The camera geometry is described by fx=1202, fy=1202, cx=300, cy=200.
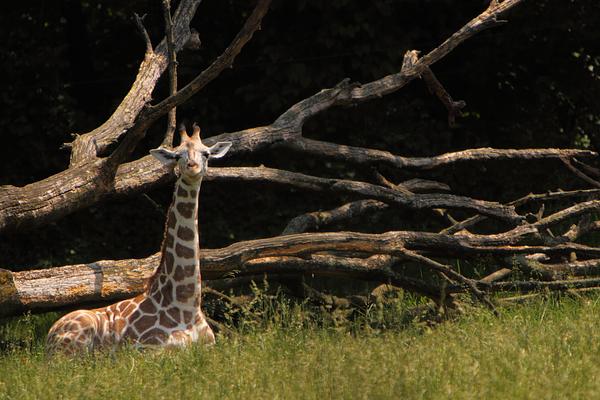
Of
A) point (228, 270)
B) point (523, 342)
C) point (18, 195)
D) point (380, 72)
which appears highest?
point (380, 72)

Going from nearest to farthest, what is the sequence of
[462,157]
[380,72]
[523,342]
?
[523,342] < [462,157] < [380,72]

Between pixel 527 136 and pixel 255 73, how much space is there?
11.0 feet

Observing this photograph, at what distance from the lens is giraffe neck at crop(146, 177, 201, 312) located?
8.98 meters

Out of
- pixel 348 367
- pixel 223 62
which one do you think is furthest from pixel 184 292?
pixel 348 367

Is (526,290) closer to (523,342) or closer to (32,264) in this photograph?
(523,342)

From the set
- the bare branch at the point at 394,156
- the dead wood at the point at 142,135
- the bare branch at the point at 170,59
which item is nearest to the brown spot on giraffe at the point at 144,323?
the dead wood at the point at 142,135

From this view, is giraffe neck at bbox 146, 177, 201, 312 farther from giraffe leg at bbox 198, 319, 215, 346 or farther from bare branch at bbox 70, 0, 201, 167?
bare branch at bbox 70, 0, 201, 167

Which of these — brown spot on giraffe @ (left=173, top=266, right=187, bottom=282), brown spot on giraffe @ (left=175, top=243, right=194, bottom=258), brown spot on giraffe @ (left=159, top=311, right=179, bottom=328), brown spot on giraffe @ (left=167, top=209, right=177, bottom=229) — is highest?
brown spot on giraffe @ (left=167, top=209, right=177, bottom=229)

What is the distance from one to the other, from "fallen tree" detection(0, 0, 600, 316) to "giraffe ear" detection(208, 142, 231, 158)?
0.45 metres

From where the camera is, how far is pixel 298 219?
10617 mm

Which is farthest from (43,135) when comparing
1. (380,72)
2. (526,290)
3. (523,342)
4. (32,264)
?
(523,342)

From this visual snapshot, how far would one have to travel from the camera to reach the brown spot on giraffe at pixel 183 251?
9.00 metres

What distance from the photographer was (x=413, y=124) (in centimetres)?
1432

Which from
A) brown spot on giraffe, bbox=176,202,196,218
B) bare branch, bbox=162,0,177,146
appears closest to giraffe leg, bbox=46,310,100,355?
brown spot on giraffe, bbox=176,202,196,218
